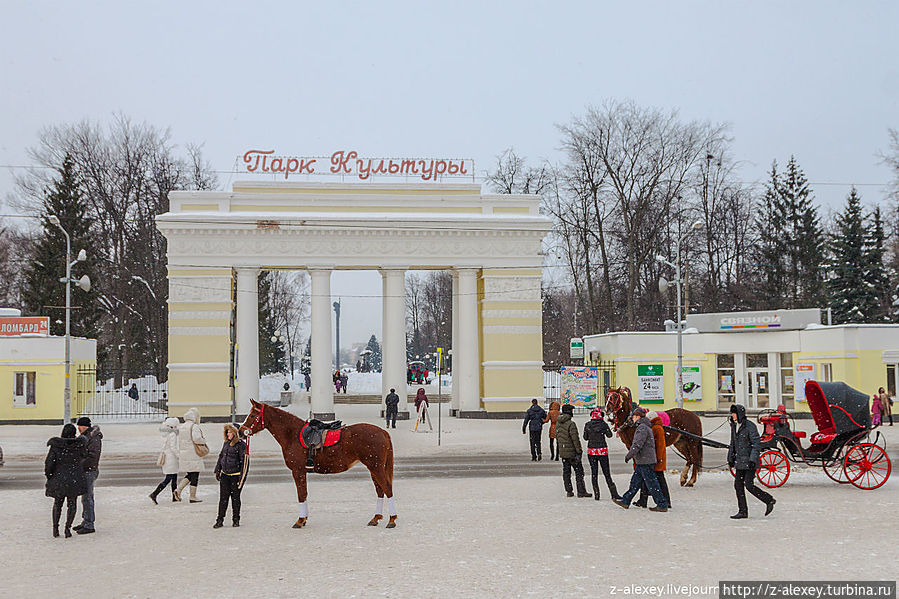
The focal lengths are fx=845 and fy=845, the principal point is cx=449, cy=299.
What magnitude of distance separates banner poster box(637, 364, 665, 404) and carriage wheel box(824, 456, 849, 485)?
20.6m

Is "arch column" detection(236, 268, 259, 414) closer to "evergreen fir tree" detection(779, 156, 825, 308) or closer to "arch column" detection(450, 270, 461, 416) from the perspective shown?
"arch column" detection(450, 270, 461, 416)

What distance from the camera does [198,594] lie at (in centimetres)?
875

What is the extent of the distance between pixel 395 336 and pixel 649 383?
11.9 metres

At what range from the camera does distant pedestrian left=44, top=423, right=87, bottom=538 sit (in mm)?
12203

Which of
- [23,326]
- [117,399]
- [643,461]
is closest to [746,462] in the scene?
[643,461]

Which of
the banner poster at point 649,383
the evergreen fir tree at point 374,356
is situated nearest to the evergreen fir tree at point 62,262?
the banner poster at point 649,383

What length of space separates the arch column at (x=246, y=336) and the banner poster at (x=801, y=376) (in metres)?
24.1

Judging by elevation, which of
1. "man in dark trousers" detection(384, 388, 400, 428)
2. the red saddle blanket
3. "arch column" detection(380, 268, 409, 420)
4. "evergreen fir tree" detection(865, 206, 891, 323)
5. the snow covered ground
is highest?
"evergreen fir tree" detection(865, 206, 891, 323)

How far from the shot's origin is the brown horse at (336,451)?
500 inches

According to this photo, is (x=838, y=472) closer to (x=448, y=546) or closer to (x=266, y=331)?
(x=448, y=546)

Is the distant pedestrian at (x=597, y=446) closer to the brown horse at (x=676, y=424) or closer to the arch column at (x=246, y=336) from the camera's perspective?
the brown horse at (x=676, y=424)

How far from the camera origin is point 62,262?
1939 inches

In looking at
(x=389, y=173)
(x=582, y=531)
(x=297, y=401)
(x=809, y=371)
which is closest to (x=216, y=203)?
(x=389, y=173)

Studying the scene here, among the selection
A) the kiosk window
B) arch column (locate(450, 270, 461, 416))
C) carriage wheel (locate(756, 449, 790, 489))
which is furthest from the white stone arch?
carriage wheel (locate(756, 449, 790, 489))
